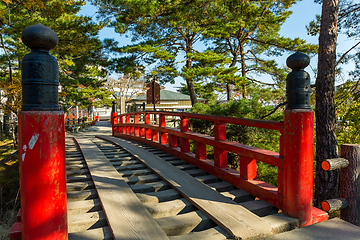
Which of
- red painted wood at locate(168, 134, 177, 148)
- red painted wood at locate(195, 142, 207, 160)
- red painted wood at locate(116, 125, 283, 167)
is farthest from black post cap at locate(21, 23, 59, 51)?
red painted wood at locate(168, 134, 177, 148)

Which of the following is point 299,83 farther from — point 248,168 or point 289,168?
point 248,168

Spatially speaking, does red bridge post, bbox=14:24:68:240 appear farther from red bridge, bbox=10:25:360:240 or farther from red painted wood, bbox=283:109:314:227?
red painted wood, bbox=283:109:314:227

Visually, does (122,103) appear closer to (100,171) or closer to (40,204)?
(100,171)

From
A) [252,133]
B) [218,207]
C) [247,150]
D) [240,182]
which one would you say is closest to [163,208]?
[218,207]

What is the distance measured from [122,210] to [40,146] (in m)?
1.10

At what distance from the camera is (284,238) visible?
6.77ft

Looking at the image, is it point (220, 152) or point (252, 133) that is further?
point (252, 133)

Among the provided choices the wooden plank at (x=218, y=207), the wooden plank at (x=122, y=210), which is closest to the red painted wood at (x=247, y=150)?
the wooden plank at (x=218, y=207)

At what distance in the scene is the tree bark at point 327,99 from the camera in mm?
4684

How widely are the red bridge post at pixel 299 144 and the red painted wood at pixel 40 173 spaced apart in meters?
2.11

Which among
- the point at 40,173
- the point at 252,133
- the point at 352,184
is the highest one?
the point at 40,173

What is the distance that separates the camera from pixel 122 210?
2402 millimetres

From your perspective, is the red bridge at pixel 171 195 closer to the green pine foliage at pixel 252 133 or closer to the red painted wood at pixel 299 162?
the red painted wood at pixel 299 162

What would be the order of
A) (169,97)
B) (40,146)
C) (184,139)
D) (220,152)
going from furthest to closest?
(169,97) < (184,139) < (220,152) < (40,146)
